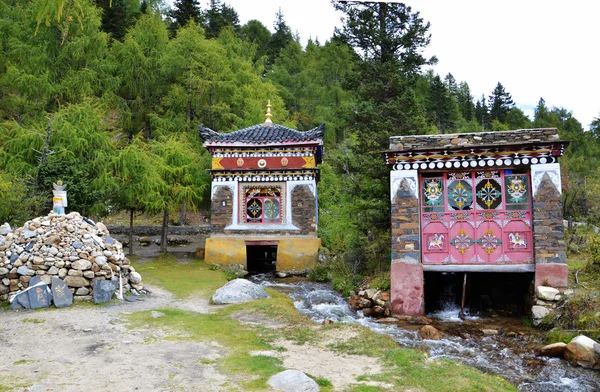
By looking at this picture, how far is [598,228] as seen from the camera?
18406 millimetres

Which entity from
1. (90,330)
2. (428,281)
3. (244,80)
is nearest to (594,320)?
(428,281)

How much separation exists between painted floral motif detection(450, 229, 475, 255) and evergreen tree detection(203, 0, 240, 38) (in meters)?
34.8

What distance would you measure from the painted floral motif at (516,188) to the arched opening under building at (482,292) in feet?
6.46

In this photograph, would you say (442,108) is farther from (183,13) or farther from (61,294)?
(61,294)

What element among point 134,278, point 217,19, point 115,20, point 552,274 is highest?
point 217,19

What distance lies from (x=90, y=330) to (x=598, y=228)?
19698 mm

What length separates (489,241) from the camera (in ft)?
36.5

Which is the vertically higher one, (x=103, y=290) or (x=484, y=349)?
(x=103, y=290)

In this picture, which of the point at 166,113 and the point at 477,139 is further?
the point at 166,113

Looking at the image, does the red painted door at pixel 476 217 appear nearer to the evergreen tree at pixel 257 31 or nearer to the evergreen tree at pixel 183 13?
the evergreen tree at pixel 183 13

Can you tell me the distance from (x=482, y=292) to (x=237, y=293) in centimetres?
Answer: 719

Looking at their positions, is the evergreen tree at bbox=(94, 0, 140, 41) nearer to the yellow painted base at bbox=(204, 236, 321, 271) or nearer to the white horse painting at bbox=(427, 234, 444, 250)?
the yellow painted base at bbox=(204, 236, 321, 271)

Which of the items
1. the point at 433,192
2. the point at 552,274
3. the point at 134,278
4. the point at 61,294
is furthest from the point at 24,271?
the point at 552,274

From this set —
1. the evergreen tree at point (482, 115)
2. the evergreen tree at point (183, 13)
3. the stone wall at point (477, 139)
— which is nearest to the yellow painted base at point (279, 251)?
the stone wall at point (477, 139)
